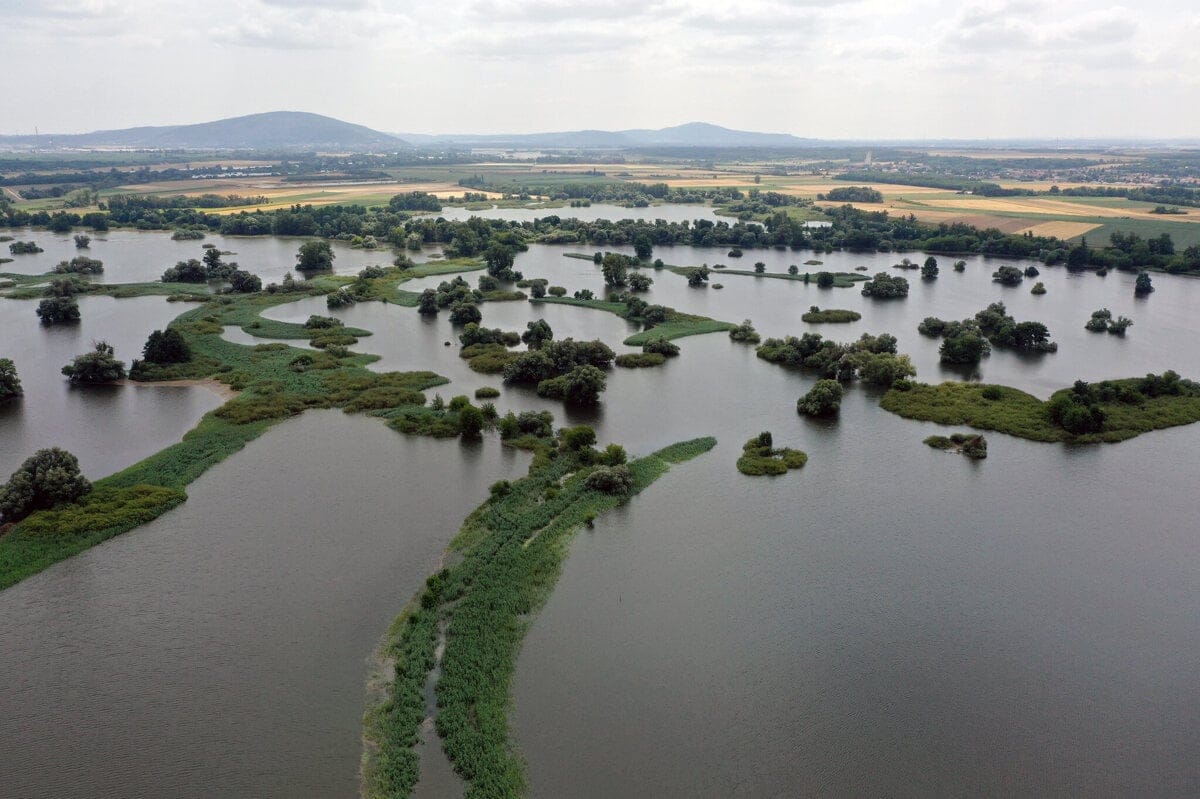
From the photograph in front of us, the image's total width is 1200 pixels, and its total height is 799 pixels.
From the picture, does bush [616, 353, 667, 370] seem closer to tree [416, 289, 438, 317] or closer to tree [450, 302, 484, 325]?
tree [450, 302, 484, 325]

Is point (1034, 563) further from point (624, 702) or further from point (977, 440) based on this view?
point (624, 702)

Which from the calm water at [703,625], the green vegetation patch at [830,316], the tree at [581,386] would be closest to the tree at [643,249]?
the green vegetation patch at [830,316]

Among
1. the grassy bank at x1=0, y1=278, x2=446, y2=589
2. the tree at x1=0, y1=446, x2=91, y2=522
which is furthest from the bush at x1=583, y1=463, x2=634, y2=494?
the tree at x1=0, y1=446, x2=91, y2=522

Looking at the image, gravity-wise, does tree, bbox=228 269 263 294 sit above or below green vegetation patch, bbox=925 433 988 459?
above

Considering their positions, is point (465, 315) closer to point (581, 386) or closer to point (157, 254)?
point (581, 386)

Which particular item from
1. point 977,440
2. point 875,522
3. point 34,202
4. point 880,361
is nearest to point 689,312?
point 880,361

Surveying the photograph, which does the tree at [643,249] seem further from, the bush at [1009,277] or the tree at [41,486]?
the tree at [41,486]
